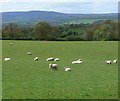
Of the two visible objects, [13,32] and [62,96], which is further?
[13,32]

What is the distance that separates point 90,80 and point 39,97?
488 cm

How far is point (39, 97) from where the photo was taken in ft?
34.7

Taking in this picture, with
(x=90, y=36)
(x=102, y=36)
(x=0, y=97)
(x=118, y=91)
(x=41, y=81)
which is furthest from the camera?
(x=90, y=36)

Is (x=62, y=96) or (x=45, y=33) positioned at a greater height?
(x=62, y=96)

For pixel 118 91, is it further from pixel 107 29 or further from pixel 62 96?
pixel 107 29

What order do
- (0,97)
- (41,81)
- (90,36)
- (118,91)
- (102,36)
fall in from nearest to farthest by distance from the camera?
(0,97) → (118,91) → (41,81) → (102,36) → (90,36)

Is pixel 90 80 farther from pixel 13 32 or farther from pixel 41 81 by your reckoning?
pixel 13 32

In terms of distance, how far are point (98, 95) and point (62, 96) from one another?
1390 millimetres

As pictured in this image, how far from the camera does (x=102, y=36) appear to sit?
298 ft

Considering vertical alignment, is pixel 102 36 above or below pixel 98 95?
below

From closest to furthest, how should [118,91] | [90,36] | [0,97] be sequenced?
[0,97] → [118,91] → [90,36]

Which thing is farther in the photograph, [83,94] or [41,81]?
[41,81]

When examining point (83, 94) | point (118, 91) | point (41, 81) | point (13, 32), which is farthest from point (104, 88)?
point (13, 32)

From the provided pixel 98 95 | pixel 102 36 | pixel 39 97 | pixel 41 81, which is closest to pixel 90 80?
pixel 41 81
